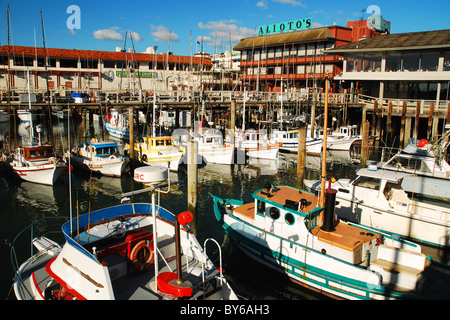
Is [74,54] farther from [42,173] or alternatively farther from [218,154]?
[42,173]

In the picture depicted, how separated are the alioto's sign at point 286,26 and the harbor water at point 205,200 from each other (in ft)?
94.3

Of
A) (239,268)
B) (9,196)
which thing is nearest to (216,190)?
(239,268)

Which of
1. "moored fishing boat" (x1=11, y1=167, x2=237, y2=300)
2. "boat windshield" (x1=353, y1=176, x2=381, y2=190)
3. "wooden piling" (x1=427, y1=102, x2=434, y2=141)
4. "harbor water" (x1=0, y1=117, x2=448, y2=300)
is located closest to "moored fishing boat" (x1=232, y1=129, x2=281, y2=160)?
"harbor water" (x1=0, y1=117, x2=448, y2=300)

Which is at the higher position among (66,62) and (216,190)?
(66,62)

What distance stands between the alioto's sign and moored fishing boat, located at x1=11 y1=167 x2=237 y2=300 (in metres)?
52.5

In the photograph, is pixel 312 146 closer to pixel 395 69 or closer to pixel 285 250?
pixel 395 69

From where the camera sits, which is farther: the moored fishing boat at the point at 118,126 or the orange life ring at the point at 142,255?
the moored fishing boat at the point at 118,126

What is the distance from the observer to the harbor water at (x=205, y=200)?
13.4 meters

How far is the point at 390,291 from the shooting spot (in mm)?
11102

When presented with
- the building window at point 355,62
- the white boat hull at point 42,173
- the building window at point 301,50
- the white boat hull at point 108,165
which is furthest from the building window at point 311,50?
the white boat hull at point 42,173

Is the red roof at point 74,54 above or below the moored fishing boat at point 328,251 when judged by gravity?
above

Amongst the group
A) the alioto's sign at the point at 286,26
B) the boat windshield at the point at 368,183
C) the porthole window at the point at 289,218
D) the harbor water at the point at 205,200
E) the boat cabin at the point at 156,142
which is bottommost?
the harbor water at the point at 205,200

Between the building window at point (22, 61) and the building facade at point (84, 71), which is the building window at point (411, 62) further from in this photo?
the building window at point (22, 61)

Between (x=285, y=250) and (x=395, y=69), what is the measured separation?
35230 millimetres
